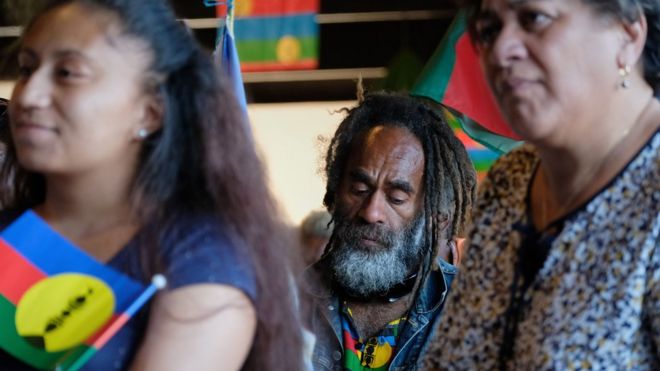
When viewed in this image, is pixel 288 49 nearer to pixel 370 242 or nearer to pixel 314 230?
pixel 314 230

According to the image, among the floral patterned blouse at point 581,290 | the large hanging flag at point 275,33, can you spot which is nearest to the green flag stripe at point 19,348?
the floral patterned blouse at point 581,290

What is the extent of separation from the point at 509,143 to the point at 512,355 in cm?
186

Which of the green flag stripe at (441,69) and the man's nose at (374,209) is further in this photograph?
the green flag stripe at (441,69)

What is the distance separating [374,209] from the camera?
3090mm

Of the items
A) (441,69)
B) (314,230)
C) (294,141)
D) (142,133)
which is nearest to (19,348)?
(142,133)

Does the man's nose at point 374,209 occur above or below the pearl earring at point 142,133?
below

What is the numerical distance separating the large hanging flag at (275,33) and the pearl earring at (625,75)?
4.64 meters

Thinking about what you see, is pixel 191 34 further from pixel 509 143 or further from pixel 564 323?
pixel 509 143

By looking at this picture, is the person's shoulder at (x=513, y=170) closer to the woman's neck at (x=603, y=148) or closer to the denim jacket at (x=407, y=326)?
the woman's neck at (x=603, y=148)

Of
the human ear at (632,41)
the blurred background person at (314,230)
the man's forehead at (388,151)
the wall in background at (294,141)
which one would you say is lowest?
the wall in background at (294,141)

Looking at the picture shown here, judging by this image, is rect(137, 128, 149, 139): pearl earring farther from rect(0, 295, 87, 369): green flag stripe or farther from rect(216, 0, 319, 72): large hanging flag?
rect(216, 0, 319, 72): large hanging flag

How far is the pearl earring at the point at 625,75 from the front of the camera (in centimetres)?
159

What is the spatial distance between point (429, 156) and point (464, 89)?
501 millimetres

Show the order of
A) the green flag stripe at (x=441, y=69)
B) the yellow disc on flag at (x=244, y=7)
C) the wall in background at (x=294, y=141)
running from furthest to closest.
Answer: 1. the wall in background at (x=294, y=141)
2. the yellow disc on flag at (x=244, y=7)
3. the green flag stripe at (x=441, y=69)
